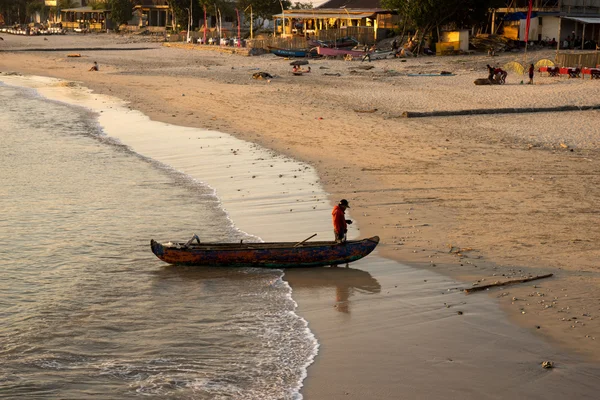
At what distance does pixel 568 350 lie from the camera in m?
9.33

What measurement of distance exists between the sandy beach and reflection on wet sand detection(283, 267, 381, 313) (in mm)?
49

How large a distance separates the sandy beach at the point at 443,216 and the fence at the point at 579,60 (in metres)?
4.07

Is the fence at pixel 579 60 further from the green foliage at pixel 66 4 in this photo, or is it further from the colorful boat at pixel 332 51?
the green foliage at pixel 66 4

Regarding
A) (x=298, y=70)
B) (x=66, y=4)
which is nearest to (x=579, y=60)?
(x=298, y=70)

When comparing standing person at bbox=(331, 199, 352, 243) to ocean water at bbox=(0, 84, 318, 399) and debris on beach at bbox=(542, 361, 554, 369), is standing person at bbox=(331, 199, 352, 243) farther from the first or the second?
debris on beach at bbox=(542, 361, 554, 369)

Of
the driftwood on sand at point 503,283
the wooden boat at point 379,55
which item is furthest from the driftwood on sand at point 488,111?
the wooden boat at point 379,55

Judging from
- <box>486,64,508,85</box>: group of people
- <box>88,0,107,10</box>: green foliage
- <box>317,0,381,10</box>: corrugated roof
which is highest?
<box>88,0,107,10</box>: green foliage

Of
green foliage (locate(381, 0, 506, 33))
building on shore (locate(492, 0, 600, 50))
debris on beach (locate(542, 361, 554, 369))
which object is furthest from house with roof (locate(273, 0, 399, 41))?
debris on beach (locate(542, 361, 554, 369))

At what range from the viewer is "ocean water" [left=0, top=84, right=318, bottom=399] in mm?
9117

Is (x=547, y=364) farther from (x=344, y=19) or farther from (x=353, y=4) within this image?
(x=353, y=4)

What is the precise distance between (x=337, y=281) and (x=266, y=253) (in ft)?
4.12

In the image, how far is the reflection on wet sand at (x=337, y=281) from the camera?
11.9 metres

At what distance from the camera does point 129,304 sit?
11.7 meters

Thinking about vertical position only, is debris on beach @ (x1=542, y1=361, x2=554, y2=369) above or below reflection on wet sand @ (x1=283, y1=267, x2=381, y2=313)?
above
